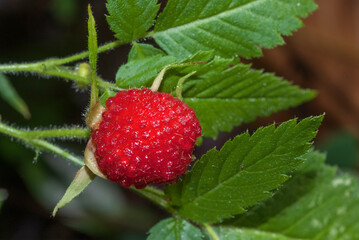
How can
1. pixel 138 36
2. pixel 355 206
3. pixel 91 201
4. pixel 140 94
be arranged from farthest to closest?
pixel 91 201, pixel 355 206, pixel 138 36, pixel 140 94

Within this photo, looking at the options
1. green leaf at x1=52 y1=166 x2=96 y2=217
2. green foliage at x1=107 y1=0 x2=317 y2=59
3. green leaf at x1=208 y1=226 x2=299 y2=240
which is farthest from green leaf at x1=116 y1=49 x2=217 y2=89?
green leaf at x1=208 y1=226 x2=299 y2=240

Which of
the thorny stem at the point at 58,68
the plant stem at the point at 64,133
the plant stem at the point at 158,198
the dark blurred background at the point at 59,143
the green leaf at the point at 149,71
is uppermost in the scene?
the dark blurred background at the point at 59,143

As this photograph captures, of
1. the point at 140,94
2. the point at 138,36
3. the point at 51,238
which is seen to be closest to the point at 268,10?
the point at 138,36

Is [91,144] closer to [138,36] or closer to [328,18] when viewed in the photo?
[138,36]

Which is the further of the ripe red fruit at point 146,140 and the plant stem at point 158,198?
the plant stem at point 158,198

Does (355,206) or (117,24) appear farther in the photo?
(355,206)

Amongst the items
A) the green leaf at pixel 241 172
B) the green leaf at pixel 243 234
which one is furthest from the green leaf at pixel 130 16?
the green leaf at pixel 243 234

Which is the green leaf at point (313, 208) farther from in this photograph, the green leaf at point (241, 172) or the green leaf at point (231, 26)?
the green leaf at point (231, 26)
